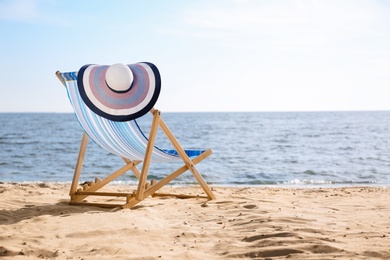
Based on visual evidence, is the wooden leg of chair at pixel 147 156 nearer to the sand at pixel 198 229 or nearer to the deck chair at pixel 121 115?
the deck chair at pixel 121 115

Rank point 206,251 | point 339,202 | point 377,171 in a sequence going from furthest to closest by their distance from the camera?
point 377,171
point 339,202
point 206,251

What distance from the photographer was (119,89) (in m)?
4.45

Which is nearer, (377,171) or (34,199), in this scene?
(34,199)

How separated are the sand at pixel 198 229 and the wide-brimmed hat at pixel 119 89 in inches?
33.8

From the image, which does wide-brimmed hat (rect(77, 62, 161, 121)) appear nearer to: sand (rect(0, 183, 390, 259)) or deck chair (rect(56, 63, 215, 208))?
deck chair (rect(56, 63, 215, 208))

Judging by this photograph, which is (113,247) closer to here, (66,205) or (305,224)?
(305,224)

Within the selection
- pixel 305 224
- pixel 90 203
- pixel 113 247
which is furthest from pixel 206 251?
pixel 90 203

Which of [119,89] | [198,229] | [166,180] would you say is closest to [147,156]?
[166,180]

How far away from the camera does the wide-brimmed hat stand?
4.39 m

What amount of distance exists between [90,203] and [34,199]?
67 centimetres

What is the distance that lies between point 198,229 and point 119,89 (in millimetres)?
1513

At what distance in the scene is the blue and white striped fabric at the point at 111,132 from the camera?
15.0 feet

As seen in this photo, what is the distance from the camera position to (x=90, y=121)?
15.2 ft

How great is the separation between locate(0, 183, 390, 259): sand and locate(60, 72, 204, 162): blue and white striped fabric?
0.49 meters
